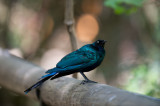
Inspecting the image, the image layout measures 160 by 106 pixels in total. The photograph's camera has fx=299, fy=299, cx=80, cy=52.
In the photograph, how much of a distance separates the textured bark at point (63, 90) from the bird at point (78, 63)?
0.11 m

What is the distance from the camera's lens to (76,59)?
7.69 ft

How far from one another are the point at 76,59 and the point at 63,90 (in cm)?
27

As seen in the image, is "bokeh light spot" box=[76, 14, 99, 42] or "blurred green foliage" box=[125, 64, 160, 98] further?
"bokeh light spot" box=[76, 14, 99, 42]

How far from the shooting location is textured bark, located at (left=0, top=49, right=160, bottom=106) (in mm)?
1619

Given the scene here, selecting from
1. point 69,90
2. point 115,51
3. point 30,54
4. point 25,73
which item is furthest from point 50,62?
point 69,90

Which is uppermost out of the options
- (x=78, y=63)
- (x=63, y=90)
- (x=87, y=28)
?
(x=87, y=28)

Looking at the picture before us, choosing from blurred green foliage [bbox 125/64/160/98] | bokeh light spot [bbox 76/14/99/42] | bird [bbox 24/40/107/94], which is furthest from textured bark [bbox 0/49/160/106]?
bokeh light spot [bbox 76/14/99/42]

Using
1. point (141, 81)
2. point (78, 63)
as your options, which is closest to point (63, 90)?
point (78, 63)

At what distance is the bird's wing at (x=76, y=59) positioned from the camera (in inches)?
89.8

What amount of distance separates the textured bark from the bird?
0.35 ft

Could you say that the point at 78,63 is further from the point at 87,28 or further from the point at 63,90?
the point at 87,28

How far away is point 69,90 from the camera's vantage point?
2178 millimetres

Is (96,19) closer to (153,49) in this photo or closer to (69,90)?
(153,49)

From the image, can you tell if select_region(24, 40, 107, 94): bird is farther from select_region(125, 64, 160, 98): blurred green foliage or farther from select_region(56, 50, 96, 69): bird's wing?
select_region(125, 64, 160, 98): blurred green foliage
